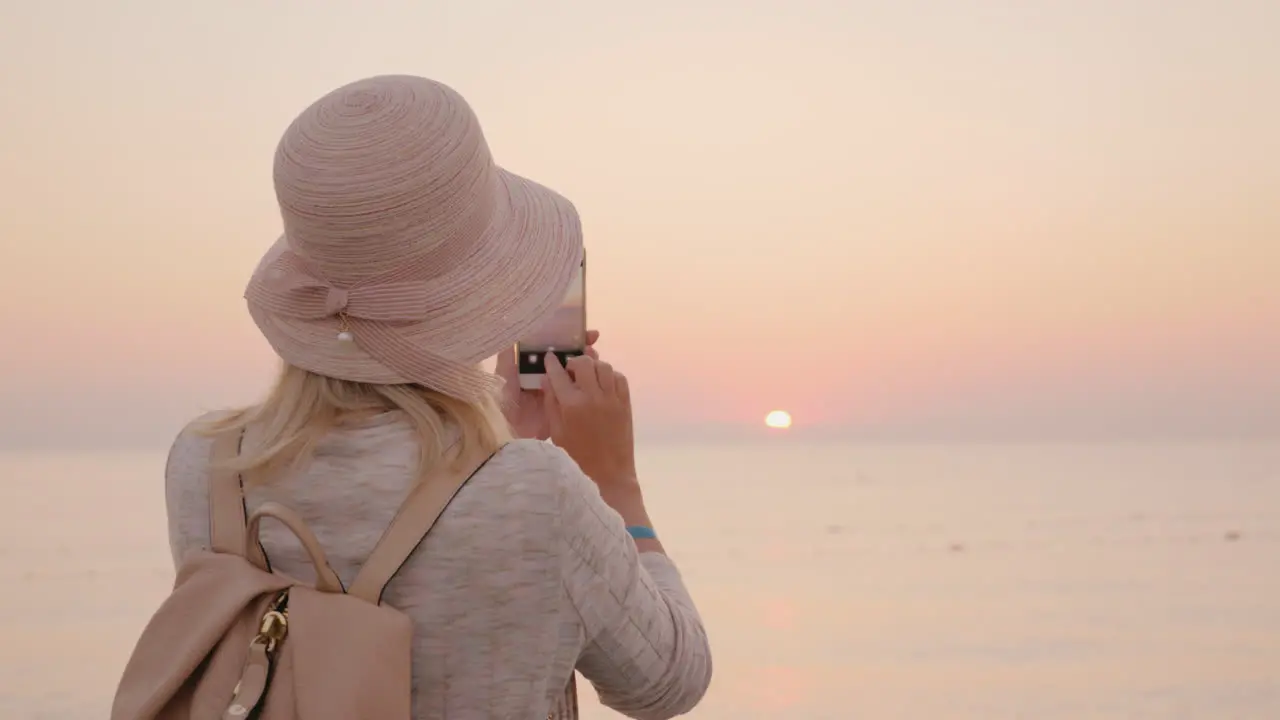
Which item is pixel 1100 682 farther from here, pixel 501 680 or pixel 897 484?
pixel 897 484

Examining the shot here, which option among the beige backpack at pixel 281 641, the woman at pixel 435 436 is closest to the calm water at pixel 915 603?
the woman at pixel 435 436

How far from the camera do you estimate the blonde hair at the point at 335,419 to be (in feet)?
5.61

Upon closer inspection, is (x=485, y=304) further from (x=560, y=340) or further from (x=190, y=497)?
(x=190, y=497)

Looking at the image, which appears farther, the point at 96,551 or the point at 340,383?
the point at 96,551

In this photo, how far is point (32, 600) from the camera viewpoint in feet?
65.0

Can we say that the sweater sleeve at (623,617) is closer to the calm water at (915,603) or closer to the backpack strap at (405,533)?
the backpack strap at (405,533)

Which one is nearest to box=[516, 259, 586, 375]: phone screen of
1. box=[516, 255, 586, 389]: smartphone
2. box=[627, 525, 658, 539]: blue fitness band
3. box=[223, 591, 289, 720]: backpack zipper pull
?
box=[516, 255, 586, 389]: smartphone

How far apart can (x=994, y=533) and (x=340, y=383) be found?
107 ft

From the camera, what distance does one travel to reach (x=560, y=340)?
2.11 meters

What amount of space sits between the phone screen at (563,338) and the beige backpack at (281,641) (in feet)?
1.48

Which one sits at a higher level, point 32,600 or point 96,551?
point 32,600

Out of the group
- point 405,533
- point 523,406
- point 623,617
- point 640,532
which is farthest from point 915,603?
point 405,533

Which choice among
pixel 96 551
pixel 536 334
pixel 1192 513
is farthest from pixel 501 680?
pixel 1192 513

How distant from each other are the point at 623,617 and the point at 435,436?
1.03 ft
